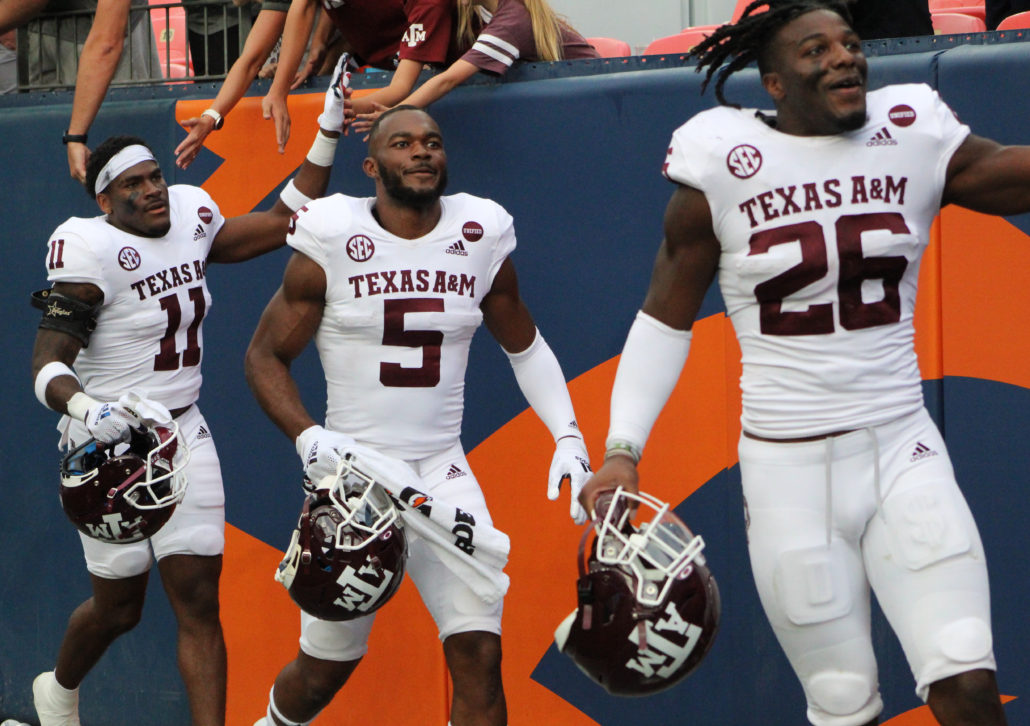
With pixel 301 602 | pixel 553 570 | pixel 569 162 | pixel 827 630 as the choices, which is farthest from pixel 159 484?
pixel 827 630

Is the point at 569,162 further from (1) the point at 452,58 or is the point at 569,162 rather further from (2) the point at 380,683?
(2) the point at 380,683

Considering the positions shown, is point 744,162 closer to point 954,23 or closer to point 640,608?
point 640,608

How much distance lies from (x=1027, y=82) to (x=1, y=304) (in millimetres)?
3941

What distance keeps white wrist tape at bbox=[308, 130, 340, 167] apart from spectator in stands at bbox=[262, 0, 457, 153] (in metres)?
0.16

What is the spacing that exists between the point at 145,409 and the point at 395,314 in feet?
2.68

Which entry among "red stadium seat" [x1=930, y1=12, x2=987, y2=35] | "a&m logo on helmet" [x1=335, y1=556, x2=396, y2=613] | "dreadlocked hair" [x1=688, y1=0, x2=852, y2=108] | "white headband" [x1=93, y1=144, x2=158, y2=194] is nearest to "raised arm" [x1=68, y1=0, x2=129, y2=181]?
"white headband" [x1=93, y1=144, x2=158, y2=194]

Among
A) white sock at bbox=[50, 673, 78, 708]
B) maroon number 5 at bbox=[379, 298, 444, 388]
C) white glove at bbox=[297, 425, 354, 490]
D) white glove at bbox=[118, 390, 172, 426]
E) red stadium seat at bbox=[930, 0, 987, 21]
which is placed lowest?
white sock at bbox=[50, 673, 78, 708]

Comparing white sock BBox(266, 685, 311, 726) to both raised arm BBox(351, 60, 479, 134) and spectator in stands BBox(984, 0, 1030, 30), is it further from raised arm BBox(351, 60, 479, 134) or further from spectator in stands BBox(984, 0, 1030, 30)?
spectator in stands BBox(984, 0, 1030, 30)

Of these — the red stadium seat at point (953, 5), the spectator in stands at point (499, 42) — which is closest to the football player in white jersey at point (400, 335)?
the spectator in stands at point (499, 42)

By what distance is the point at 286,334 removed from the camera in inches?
157

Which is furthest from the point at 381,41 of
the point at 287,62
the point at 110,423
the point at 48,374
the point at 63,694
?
the point at 63,694

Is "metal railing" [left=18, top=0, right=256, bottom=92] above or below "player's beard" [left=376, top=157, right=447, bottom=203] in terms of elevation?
above

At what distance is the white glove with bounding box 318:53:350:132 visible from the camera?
4.47m

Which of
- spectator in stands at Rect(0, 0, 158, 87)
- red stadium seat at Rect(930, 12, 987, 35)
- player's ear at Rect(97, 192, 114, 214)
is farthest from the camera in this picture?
red stadium seat at Rect(930, 12, 987, 35)
